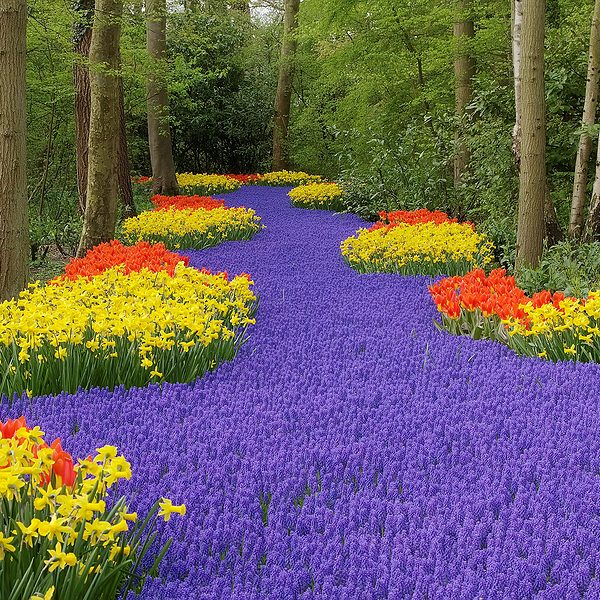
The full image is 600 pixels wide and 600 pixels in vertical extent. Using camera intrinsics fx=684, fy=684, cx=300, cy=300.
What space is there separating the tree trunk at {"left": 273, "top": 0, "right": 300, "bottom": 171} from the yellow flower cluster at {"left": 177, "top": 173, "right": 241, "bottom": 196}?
13.2ft

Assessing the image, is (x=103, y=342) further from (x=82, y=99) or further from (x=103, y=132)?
(x=82, y=99)

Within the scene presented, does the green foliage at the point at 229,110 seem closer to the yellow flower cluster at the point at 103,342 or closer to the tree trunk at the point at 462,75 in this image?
the tree trunk at the point at 462,75

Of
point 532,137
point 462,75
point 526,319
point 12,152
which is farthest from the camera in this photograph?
point 462,75

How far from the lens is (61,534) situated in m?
1.92

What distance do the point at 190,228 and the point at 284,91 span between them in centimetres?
1585

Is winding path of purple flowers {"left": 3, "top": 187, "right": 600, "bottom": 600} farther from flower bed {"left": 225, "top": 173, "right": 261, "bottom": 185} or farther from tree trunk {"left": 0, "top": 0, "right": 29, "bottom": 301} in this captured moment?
flower bed {"left": 225, "top": 173, "right": 261, "bottom": 185}

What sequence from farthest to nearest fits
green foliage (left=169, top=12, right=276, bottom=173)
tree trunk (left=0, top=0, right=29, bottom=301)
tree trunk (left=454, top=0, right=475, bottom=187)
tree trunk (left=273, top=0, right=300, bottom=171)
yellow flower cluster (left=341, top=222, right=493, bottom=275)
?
green foliage (left=169, top=12, right=276, bottom=173)
tree trunk (left=273, top=0, right=300, bottom=171)
tree trunk (left=454, top=0, right=475, bottom=187)
yellow flower cluster (left=341, top=222, right=493, bottom=275)
tree trunk (left=0, top=0, right=29, bottom=301)

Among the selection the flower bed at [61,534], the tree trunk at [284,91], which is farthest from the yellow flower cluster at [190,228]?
the tree trunk at [284,91]

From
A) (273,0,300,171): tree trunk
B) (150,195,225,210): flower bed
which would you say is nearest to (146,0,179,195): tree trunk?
(150,195,225,210): flower bed

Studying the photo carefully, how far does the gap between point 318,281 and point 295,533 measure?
5470 millimetres

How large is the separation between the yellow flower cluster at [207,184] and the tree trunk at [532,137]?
14061 millimetres

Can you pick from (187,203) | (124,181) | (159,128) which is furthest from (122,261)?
(159,128)

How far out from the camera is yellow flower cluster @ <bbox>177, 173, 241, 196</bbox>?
66.8 ft

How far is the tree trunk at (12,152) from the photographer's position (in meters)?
5.18
